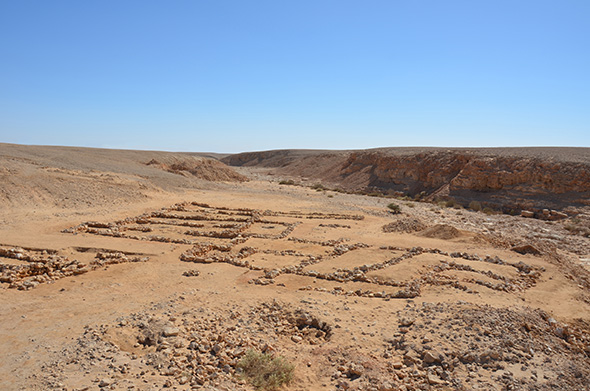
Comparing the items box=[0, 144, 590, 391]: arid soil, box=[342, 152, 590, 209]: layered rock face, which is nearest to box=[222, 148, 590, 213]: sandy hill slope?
box=[342, 152, 590, 209]: layered rock face

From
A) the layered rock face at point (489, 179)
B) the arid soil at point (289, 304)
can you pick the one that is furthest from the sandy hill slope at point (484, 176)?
the arid soil at point (289, 304)

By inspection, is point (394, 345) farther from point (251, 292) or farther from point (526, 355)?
point (251, 292)

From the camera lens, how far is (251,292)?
802cm

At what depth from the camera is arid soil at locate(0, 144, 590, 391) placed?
16.4 feet

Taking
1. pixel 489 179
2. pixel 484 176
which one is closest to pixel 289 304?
pixel 489 179

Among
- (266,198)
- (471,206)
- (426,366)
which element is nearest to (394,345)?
(426,366)

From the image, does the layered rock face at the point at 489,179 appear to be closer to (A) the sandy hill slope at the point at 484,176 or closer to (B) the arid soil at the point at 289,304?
(A) the sandy hill slope at the point at 484,176

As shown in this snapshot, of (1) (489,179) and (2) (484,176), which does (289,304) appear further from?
(2) (484,176)

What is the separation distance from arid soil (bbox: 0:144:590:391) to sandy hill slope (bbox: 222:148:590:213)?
24.7 feet

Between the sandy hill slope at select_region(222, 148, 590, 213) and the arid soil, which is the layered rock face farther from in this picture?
the arid soil

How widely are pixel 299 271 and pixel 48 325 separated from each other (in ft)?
17.2

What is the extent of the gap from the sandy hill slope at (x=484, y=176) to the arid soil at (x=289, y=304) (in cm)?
754

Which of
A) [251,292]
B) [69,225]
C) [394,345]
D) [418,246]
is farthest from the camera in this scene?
[69,225]

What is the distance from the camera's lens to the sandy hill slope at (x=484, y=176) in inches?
886
